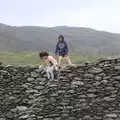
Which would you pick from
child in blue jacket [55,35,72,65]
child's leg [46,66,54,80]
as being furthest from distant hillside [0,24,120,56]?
child's leg [46,66,54,80]

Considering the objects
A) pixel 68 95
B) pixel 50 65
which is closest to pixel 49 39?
pixel 50 65

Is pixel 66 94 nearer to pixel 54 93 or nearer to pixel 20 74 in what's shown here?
pixel 54 93

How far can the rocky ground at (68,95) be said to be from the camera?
1852 centimetres

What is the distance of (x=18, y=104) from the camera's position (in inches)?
818

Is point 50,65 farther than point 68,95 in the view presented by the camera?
Yes

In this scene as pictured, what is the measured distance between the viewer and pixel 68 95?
1945 cm

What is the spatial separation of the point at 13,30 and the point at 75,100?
166 metres

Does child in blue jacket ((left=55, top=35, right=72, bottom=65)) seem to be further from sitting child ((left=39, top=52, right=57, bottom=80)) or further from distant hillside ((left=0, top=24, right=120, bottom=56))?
distant hillside ((left=0, top=24, right=120, bottom=56))

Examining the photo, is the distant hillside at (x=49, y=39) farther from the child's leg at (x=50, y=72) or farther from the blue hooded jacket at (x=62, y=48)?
the child's leg at (x=50, y=72)

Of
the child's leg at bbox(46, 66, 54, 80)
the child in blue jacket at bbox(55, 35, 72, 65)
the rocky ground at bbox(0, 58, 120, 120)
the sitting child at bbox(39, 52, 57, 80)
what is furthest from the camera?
the child in blue jacket at bbox(55, 35, 72, 65)

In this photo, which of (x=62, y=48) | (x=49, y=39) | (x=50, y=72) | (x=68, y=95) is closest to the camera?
(x=68, y=95)

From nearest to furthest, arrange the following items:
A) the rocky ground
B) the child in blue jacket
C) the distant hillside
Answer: the rocky ground < the child in blue jacket < the distant hillside

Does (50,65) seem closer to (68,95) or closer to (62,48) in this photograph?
(62,48)

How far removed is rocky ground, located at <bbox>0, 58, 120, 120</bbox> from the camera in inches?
729
